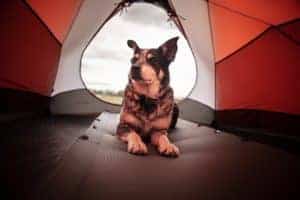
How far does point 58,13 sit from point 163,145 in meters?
1.67

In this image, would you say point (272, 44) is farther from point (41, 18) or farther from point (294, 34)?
point (41, 18)

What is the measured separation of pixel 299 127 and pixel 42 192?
7.22 feet

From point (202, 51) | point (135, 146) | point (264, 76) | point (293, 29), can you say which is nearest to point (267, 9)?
point (293, 29)

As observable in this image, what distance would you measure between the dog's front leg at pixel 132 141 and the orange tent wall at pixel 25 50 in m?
1.21

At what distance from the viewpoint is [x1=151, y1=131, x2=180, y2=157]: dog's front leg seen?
1.70m

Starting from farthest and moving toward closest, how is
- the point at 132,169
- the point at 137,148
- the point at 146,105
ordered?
the point at 146,105, the point at 137,148, the point at 132,169

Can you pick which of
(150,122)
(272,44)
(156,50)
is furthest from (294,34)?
(150,122)

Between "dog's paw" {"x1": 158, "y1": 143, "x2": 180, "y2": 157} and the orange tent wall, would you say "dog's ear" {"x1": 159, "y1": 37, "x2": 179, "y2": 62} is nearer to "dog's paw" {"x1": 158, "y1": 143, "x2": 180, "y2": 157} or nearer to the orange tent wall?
"dog's paw" {"x1": 158, "y1": 143, "x2": 180, "y2": 157}

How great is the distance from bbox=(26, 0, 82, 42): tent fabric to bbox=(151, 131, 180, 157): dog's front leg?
1463 mm

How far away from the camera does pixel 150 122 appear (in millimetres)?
2061

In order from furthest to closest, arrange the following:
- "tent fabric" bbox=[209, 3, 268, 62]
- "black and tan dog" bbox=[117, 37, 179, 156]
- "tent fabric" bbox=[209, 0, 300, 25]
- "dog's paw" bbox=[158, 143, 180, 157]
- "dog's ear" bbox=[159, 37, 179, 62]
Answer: "tent fabric" bbox=[209, 3, 268, 62], "tent fabric" bbox=[209, 0, 300, 25], "dog's ear" bbox=[159, 37, 179, 62], "black and tan dog" bbox=[117, 37, 179, 156], "dog's paw" bbox=[158, 143, 180, 157]

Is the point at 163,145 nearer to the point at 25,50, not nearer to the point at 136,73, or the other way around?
the point at 136,73

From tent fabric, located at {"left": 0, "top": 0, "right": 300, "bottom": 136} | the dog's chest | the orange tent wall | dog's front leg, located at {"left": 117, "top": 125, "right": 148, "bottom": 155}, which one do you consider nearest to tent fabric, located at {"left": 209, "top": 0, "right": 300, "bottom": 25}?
tent fabric, located at {"left": 0, "top": 0, "right": 300, "bottom": 136}

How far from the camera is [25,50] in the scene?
2711mm
